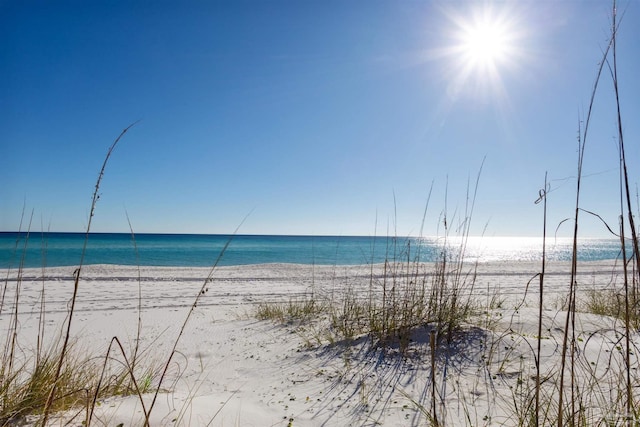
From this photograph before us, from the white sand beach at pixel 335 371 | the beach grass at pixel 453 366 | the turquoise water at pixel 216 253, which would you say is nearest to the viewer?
the beach grass at pixel 453 366

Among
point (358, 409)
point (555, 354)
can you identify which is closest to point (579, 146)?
point (358, 409)

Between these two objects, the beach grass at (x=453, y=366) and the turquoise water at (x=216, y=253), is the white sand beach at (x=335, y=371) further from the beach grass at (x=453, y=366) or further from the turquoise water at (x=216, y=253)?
the turquoise water at (x=216, y=253)

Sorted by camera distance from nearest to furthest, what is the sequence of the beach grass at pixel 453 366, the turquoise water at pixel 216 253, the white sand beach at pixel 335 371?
1. the beach grass at pixel 453 366
2. the white sand beach at pixel 335 371
3. the turquoise water at pixel 216 253

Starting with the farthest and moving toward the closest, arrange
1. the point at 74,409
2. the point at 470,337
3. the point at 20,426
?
the point at 470,337, the point at 74,409, the point at 20,426

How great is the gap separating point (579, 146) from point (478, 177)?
7.82 ft

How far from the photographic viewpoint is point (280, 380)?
2.82 metres

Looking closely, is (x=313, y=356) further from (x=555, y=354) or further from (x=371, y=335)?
(x=555, y=354)

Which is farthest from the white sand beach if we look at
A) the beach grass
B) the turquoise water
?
the turquoise water

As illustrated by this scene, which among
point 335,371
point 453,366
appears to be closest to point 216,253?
point 335,371

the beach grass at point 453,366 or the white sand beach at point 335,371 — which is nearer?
the beach grass at point 453,366

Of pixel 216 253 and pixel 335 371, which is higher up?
pixel 335 371

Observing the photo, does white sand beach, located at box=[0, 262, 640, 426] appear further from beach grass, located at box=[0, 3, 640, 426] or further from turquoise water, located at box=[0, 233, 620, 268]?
turquoise water, located at box=[0, 233, 620, 268]

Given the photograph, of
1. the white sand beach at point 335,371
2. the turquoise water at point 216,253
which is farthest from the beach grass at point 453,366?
the turquoise water at point 216,253

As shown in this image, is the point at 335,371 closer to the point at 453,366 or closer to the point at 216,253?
the point at 453,366
